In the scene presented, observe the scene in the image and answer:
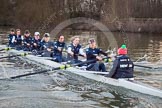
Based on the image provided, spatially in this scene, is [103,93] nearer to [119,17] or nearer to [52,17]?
[119,17]

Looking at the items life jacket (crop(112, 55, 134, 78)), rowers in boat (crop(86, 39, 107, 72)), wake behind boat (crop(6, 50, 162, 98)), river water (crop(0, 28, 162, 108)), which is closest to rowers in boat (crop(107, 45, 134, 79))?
life jacket (crop(112, 55, 134, 78))

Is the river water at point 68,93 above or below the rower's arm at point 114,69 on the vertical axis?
below

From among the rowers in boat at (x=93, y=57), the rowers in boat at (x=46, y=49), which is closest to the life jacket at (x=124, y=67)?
the rowers in boat at (x=93, y=57)

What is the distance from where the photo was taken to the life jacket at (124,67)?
1296 centimetres

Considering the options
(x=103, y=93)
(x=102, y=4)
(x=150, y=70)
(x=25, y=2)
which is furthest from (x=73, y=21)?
(x=103, y=93)

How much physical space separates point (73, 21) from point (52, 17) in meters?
4.41

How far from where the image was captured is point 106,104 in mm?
11383

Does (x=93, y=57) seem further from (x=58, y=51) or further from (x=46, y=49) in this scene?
(x=46, y=49)

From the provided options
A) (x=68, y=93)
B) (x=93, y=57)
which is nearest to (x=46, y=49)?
(x=93, y=57)

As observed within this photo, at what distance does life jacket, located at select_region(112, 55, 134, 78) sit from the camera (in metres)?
13.0

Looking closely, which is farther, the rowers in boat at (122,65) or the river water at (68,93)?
the rowers in boat at (122,65)

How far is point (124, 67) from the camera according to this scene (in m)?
13.1

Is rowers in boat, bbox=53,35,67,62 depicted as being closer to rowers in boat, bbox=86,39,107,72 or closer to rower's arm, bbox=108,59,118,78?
rowers in boat, bbox=86,39,107,72

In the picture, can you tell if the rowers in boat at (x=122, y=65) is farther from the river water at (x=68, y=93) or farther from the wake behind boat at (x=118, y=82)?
the river water at (x=68, y=93)
